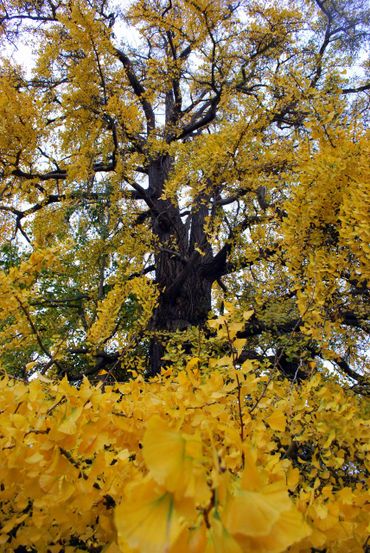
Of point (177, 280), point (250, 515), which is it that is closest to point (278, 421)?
point (250, 515)

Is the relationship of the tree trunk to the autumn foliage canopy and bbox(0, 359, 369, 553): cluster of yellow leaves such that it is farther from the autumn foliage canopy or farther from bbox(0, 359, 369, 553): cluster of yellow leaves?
bbox(0, 359, 369, 553): cluster of yellow leaves

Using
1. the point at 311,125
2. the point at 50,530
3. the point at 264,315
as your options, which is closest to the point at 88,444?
the point at 50,530

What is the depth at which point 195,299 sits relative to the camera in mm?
6262

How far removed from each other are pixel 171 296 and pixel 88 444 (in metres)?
5.25

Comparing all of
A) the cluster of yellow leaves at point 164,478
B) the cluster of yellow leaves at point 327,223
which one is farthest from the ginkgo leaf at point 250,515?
the cluster of yellow leaves at point 327,223

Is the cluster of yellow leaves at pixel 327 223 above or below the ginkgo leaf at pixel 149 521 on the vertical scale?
above

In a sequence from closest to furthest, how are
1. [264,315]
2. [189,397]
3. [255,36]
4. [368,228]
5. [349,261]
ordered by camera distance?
[189,397], [368,228], [349,261], [264,315], [255,36]

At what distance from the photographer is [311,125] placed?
2605mm

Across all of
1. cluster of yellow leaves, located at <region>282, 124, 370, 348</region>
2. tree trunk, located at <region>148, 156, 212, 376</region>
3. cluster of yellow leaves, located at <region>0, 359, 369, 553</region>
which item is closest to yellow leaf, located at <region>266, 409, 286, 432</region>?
cluster of yellow leaves, located at <region>0, 359, 369, 553</region>

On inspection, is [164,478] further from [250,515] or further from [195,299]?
[195,299]

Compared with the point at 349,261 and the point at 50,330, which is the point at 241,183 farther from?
the point at 50,330

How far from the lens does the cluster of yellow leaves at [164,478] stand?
0.48 m

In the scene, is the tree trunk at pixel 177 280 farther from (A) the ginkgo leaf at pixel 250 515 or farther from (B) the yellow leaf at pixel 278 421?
(A) the ginkgo leaf at pixel 250 515

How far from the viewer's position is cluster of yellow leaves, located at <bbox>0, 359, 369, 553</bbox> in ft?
1.56
